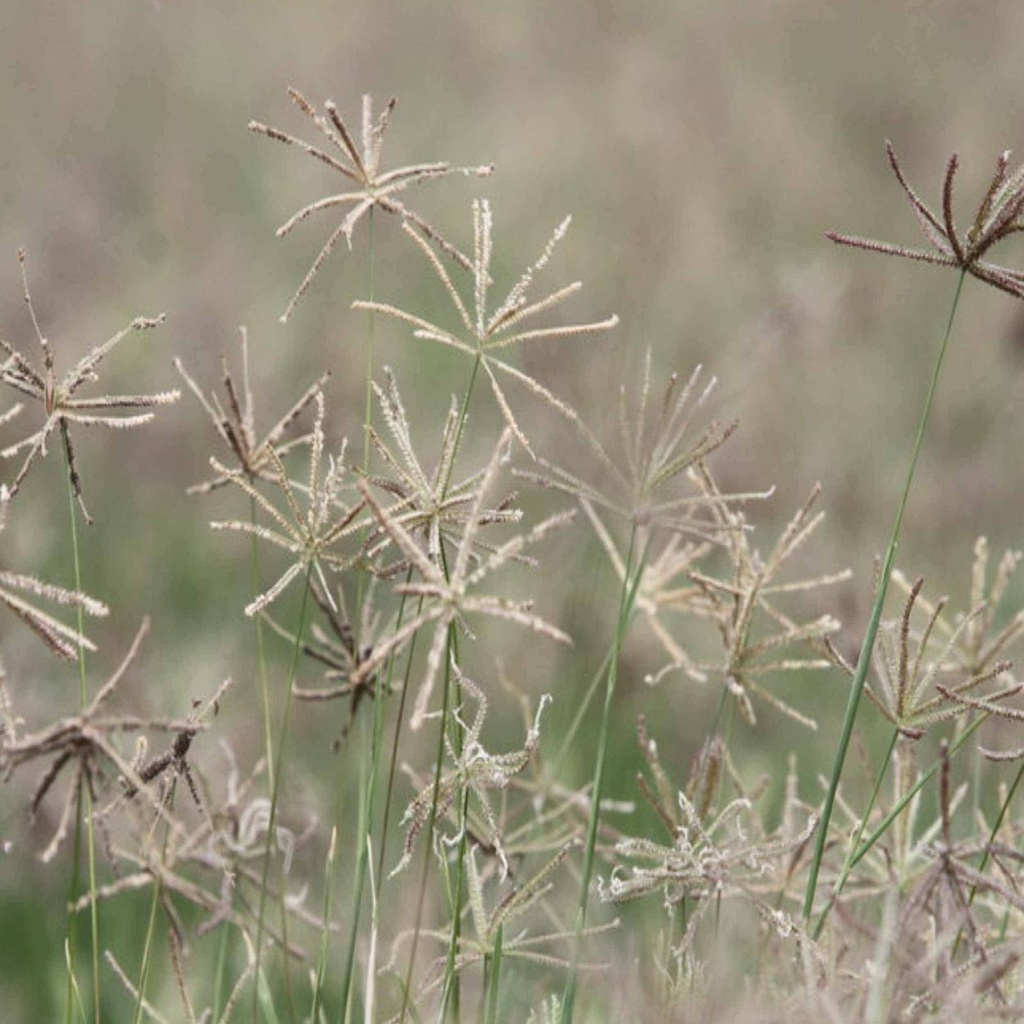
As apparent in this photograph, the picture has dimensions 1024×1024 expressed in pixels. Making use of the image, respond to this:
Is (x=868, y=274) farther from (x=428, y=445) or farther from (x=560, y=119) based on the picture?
(x=428, y=445)

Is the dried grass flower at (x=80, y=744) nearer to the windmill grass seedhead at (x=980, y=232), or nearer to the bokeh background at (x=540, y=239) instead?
the windmill grass seedhead at (x=980, y=232)

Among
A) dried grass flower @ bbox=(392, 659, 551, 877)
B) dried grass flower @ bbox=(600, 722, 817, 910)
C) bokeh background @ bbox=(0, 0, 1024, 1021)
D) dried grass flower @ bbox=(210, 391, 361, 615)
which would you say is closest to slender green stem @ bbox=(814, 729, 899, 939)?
dried grass flower @ bbox=(600, 722, 817, 910)

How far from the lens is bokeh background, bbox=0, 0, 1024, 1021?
9.95 ft

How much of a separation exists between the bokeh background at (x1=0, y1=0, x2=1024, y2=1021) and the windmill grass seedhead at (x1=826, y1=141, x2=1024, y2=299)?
874 mm

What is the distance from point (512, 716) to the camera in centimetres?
295

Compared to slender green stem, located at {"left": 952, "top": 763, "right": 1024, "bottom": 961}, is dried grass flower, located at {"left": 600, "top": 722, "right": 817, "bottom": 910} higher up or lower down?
lower down

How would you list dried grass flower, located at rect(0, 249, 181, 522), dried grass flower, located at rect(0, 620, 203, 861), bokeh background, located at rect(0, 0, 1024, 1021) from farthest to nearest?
bokeh background, located at rect(0, 0, 1024, 1021)
dried grass flower, located at rect(0, 249, 181, 522)
dried grass flower, located at rect(0, 620, 203, 861)

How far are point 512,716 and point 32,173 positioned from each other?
253 cm

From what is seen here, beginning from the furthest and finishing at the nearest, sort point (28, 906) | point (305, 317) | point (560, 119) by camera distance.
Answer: point (560, 119) → point (305, 317) → point (28, 906)

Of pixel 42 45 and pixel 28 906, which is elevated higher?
pixel 42 45

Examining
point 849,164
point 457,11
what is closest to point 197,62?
point 457,11

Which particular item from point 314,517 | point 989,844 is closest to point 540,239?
point 314,517

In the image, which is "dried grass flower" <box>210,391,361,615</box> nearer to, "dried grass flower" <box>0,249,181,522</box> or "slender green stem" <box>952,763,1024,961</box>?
"dried grass flower" <box>0,249,181,522</box>

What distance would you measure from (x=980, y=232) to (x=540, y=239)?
13.3 ft
